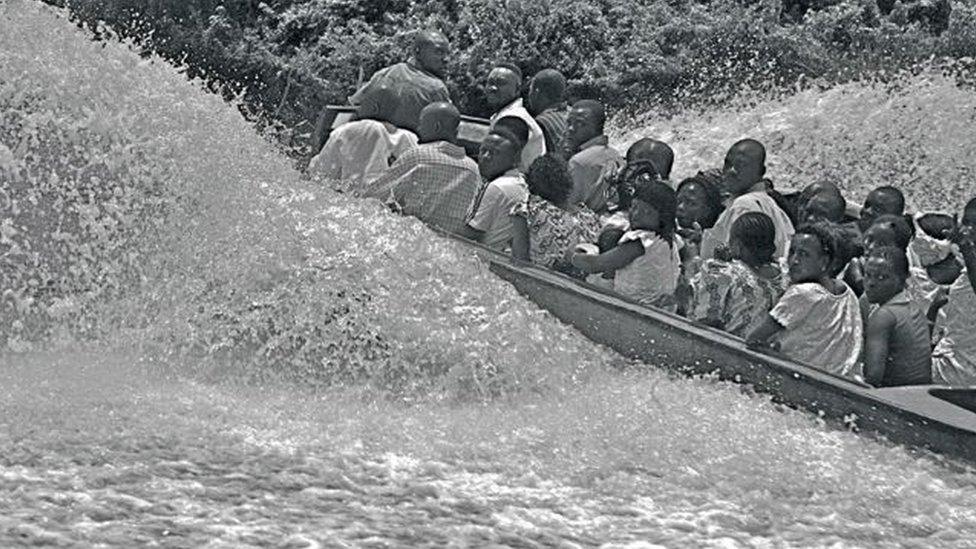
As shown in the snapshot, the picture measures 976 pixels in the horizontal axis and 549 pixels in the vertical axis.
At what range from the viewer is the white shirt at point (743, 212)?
8.05 m

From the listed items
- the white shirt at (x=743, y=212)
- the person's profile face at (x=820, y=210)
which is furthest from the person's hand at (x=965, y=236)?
the white shirt at (x=743, y=212)

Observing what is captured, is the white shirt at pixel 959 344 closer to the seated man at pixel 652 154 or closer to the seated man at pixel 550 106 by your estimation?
the seated man at pixel 652 154

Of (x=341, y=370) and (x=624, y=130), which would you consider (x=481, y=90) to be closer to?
(x=624, y=130)

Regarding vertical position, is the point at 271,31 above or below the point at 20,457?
above

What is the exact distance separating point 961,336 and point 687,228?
179 centimetres

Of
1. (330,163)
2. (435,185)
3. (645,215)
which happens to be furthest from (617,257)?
(330,163)

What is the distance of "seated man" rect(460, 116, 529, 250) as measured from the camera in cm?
835

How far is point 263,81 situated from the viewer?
19281 millimetres

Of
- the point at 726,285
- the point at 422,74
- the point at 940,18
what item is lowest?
the point at 726,285

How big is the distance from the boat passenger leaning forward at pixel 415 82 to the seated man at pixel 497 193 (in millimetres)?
1066

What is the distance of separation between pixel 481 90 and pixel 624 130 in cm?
184

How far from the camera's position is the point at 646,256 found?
Answer: 24.8 ft

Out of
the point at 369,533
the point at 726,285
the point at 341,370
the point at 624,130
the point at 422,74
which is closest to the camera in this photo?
the point at 369,533

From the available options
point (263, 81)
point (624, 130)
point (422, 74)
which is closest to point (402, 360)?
point (422, 74)
